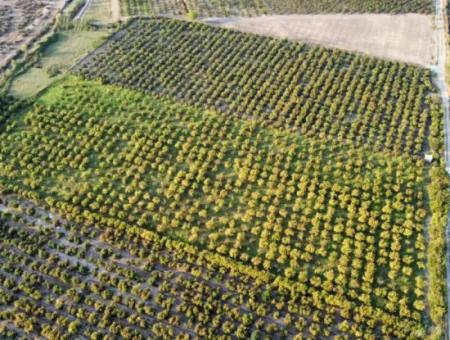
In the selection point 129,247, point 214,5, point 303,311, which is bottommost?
point 303,311

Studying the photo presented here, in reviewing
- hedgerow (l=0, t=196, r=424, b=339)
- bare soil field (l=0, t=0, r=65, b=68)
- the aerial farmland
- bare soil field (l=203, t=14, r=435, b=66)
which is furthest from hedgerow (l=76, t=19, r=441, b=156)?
hedgerow (l=0, t=196, r=424, b=339)

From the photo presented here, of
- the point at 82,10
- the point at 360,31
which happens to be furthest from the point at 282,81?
the point at 82,10

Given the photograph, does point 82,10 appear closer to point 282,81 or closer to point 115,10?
point 115,10

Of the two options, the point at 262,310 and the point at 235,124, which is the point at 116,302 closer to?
the point at 262,310

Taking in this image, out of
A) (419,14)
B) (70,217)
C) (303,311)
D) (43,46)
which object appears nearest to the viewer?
(303,311)

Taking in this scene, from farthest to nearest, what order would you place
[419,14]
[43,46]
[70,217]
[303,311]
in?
[419,14]
[43,46]
[70,217]
[303,311]

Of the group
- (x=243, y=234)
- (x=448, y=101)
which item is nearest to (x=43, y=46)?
(x=243, y=234)

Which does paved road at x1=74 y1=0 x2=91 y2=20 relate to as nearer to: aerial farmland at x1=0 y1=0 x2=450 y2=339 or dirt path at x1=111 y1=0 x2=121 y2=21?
dirt path at x1=111 y1=0 x2=121 y2=21

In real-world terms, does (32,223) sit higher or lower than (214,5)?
lower
